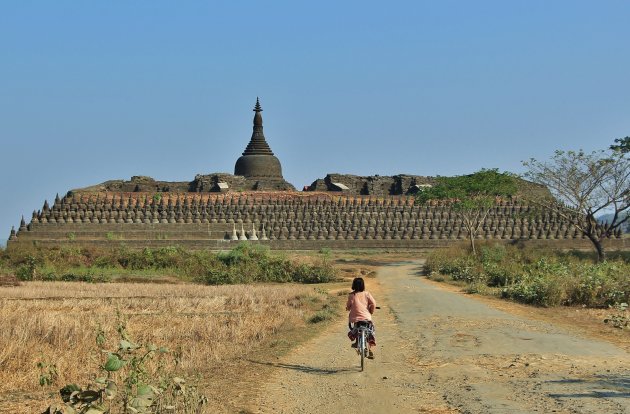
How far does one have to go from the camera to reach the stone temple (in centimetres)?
4162

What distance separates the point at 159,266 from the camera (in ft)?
92.6

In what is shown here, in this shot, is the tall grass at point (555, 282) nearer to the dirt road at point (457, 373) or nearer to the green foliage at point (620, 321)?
the green foliage at point (620, 321)

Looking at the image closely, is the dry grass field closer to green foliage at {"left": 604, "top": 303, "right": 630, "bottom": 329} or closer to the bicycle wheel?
the bicycle wheel

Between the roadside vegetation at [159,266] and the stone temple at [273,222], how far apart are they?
10510 mm

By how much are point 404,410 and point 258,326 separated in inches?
237

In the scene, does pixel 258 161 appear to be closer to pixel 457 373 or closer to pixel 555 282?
pixel 555 282

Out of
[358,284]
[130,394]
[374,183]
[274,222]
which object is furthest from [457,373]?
[374,183]

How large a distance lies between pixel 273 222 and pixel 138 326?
31067 millimetres

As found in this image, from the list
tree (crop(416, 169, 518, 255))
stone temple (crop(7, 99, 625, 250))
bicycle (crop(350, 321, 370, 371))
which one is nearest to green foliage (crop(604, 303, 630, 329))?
bicycle (crop(350, 321, 370, 371))

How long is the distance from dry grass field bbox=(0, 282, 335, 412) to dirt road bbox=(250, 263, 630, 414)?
2.80 ft

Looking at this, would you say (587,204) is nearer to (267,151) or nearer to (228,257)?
(228,257)

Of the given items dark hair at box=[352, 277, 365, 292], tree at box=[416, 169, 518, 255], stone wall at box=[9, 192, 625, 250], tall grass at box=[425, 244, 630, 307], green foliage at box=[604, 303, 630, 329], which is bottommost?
green foliage at box=[604, 303, 630, 329]

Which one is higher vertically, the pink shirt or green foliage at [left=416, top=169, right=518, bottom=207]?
green foliage at [left=416, top=169, right=518, bottom=207]

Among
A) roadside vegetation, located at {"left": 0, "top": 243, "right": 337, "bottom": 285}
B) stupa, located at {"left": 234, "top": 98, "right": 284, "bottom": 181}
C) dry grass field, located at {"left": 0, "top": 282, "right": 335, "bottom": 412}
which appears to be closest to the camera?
dry grass field, located at {"left": 0, "top": 282, "right": 335, "bottom": 412}
